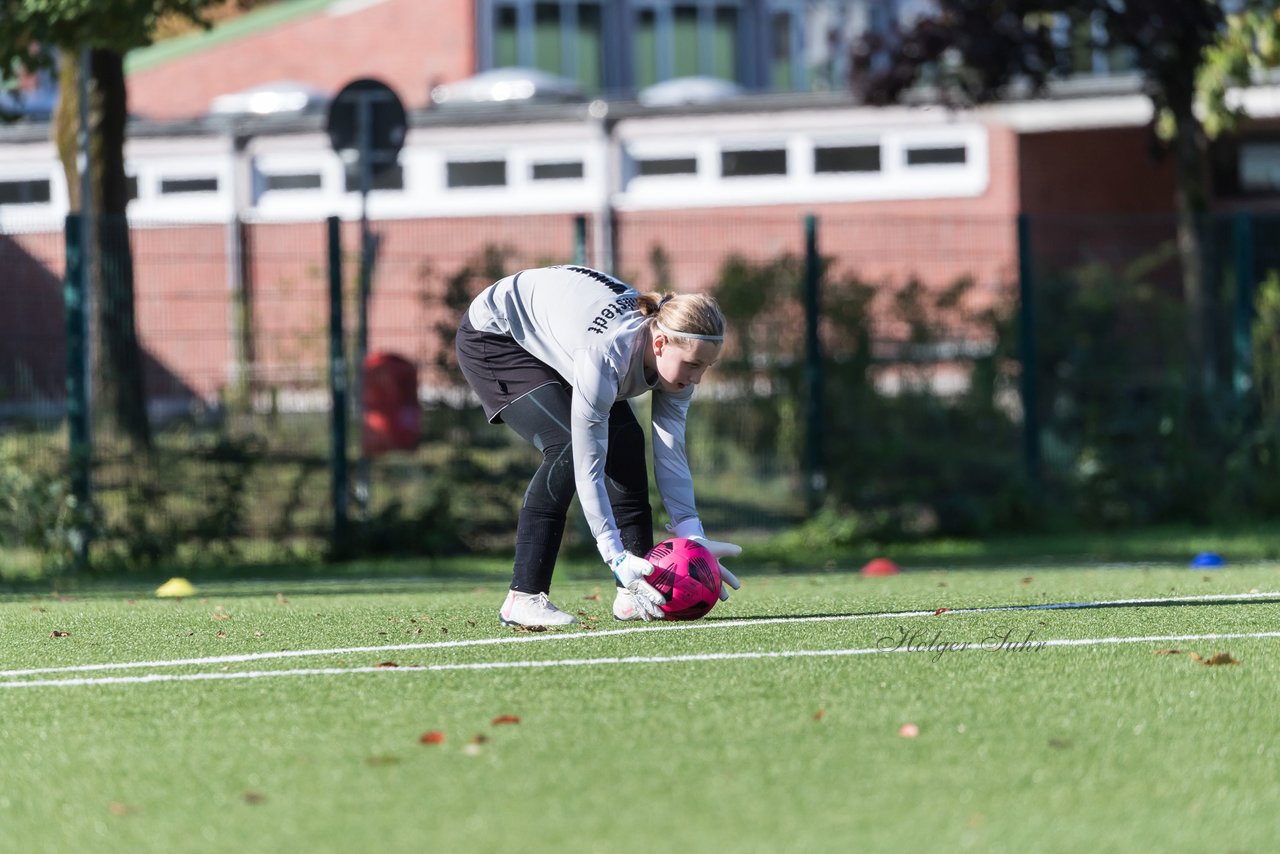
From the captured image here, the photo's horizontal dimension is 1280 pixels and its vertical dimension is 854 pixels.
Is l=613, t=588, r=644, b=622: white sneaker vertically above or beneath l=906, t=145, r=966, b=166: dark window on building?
beneath

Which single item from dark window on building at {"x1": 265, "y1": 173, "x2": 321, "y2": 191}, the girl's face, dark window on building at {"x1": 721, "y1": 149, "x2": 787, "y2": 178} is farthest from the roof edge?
the girl's face

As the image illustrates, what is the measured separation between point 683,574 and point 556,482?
0.57m

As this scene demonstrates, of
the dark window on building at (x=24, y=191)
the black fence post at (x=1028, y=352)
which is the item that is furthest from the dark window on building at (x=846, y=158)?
the black fence post at (x=1028, y=352)

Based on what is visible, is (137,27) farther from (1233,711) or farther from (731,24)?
(731,24)

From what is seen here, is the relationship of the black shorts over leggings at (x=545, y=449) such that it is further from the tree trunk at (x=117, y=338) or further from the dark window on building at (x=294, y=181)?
the dark window on building at (x=294, y=181)

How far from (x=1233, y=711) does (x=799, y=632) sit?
1978mm

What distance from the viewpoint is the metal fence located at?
12484 millimetres

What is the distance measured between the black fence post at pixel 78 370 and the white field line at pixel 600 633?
251 inches

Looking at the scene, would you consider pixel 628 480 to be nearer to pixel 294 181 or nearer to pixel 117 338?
pixel 117 338

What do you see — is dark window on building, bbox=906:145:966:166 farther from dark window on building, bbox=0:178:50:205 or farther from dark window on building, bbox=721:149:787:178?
dark window on building, bbox=0:178:50:205

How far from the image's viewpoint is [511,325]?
265 inches

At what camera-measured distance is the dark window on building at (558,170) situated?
27.5m

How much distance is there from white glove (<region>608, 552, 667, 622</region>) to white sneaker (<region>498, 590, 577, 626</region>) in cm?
26

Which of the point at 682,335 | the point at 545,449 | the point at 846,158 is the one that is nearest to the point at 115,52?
the point at 545,449
